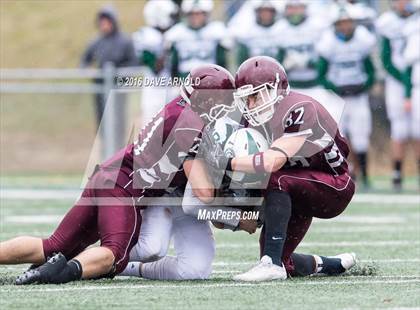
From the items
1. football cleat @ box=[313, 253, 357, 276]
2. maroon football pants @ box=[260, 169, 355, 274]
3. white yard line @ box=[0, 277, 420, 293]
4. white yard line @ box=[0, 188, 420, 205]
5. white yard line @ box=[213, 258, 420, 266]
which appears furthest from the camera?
white yard line @ box=[0, 188, 420, 205]

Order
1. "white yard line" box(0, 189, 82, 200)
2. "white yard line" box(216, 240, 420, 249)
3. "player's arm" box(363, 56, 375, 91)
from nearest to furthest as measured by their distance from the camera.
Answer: "white yard line" box(216, 240, 420, 249) → "white yard line" box(0, 189, 82, 200) → "player's arm" box(363, 56, 375, 91)

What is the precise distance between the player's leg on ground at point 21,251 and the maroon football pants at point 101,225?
4 centimetres

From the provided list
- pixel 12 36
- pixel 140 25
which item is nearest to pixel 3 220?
pixel 140 25

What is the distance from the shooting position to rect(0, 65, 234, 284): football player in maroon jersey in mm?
4855

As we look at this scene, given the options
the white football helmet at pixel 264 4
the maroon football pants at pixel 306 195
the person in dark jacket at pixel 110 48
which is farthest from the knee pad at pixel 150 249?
the person in dark jacket at pixel 110 48

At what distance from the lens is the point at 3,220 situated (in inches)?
318

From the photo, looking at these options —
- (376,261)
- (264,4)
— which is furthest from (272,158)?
(264,4)

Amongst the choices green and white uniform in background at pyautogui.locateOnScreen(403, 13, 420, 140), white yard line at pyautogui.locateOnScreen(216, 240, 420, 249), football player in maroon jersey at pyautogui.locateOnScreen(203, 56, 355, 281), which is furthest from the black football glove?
green and white uniform in background at pyautogui.locateOnScreen(403, 13, 420, 140)

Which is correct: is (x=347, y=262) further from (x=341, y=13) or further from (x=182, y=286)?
(x=341, y=13)

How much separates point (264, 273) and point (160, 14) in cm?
708

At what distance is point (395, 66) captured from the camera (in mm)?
10742

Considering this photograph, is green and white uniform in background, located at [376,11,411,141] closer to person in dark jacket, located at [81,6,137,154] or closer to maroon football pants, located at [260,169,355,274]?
person in dark jacket, located at [81,6,137,154]

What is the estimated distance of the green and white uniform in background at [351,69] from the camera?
10.8m

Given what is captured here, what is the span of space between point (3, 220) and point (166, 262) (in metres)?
3.20
